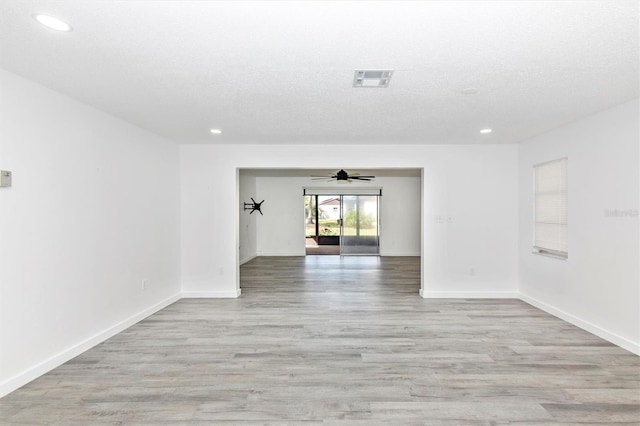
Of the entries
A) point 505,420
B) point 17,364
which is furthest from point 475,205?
point 17,364

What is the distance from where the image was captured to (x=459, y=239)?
17.0ft

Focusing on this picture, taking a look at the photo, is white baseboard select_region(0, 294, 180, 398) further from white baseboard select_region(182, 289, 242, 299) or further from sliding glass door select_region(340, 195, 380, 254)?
sliding glass door select_region(340, 195, 380, 254)

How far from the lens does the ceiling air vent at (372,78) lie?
95.5 inches

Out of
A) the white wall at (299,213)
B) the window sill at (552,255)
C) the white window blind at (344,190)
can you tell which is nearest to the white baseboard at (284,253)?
the white wall at (299,213)

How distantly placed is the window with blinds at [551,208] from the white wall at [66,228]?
5416mm

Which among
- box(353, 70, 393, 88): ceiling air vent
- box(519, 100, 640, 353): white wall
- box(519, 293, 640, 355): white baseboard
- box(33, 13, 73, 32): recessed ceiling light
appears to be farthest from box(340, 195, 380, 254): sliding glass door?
box(33, 13, 73, 32): recessed ceiling light

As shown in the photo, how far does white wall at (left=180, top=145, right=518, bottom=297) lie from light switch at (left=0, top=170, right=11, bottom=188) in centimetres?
276

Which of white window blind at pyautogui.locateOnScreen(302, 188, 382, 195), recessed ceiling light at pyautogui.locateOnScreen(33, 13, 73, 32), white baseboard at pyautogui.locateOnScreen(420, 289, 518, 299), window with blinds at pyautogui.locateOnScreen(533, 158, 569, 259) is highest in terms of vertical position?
recessed ceiling light at pyautogui.locateOnScreen(33, 13, 73, 32)

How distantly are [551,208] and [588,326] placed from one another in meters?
1.54

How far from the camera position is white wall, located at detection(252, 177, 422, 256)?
9.94 m

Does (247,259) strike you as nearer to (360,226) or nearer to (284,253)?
(284,253)

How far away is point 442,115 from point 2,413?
14.7 ft

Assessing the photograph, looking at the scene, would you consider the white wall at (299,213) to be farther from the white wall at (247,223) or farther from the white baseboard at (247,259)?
the white baseboard at (247,259)

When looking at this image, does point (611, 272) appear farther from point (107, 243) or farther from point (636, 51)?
point (107, 243)
